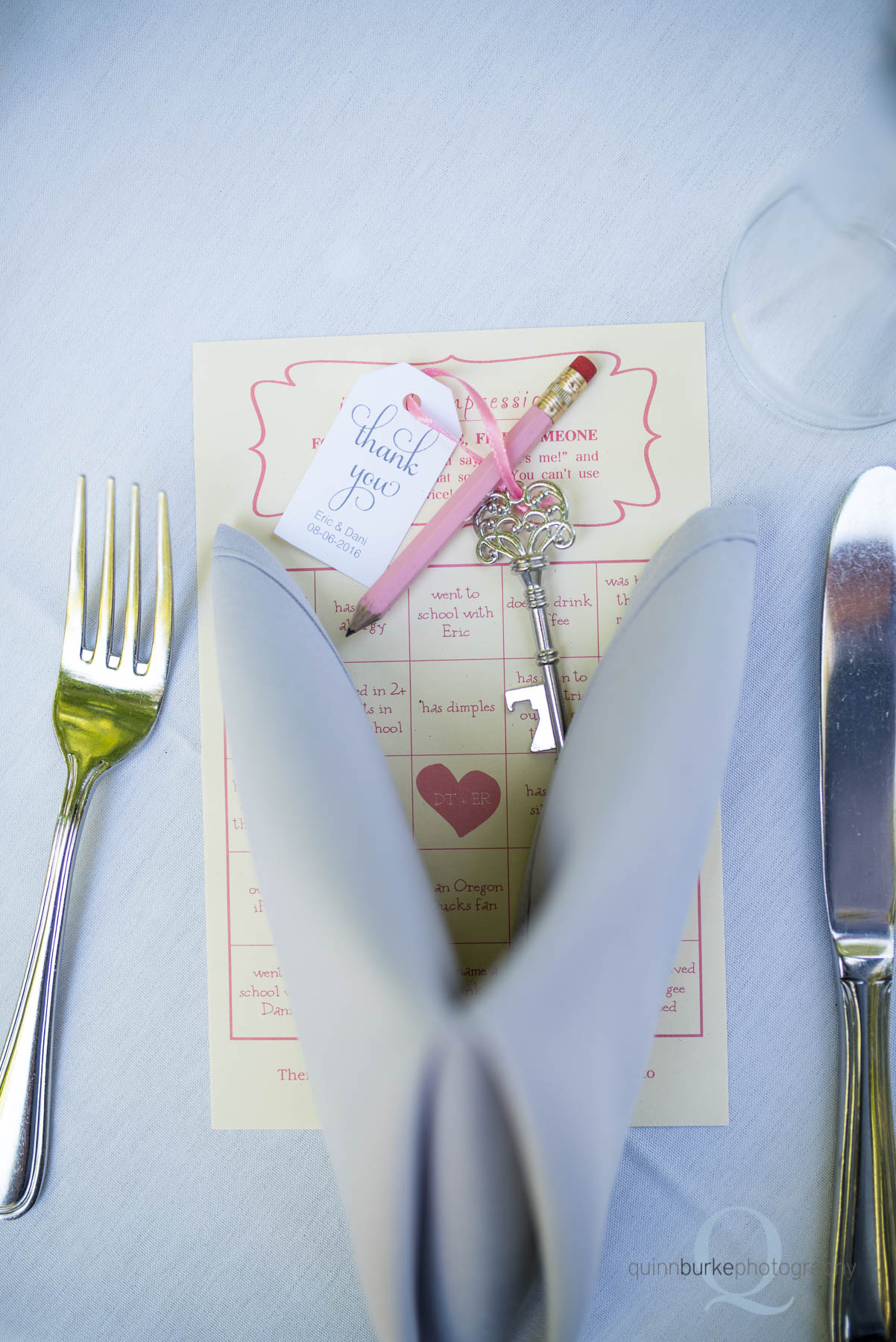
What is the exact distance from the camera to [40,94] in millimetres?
524

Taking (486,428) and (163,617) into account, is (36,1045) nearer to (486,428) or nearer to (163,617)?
(163,617)

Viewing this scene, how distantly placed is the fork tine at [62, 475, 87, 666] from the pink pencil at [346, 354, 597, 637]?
6.3 inches

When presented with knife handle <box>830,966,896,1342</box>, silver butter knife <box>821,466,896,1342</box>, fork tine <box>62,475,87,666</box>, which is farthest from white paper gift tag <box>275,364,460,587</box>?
knife handle <box>830,966,896,1342</box>

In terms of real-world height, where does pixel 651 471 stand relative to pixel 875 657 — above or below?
above

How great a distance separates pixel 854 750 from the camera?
0.48 m

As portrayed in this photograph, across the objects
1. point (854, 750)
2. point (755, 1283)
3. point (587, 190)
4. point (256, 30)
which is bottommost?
point (755, 1283)

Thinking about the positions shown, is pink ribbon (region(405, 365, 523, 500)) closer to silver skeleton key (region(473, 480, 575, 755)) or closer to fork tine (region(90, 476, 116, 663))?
silver skeleton key (region(473, 480, 575, 755))

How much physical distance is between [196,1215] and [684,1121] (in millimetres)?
287

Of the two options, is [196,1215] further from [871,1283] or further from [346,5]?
[346,5]

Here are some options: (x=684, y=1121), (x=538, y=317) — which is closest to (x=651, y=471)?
(x=538, y=317)

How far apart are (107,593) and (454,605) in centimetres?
20

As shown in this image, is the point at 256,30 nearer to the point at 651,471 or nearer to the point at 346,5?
the point at 346,5

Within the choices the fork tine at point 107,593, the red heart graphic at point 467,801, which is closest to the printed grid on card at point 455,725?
the red heart graphic at point 467,801

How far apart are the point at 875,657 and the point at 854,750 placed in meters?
0.05
